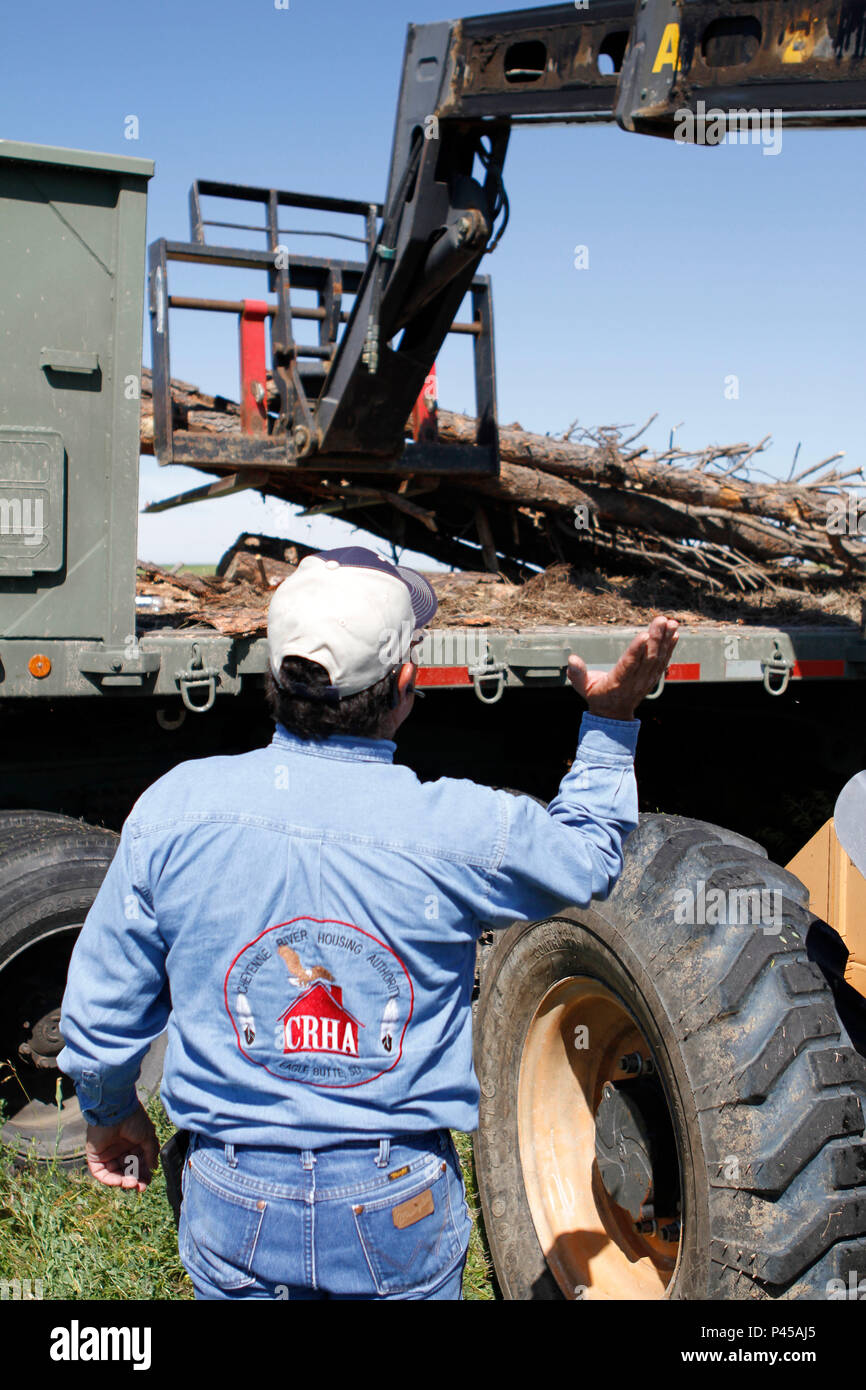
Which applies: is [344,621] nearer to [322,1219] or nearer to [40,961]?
[322,1219]

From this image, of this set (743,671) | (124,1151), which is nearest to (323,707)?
(124,1151)

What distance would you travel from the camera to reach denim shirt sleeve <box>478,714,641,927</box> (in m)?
1.80

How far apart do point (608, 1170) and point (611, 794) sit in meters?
1.43

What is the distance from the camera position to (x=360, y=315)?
14.9 ft

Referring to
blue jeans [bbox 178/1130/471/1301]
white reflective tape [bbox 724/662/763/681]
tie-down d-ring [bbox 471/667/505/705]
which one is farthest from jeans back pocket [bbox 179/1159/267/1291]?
white reflective tape [bbox 724/662/763/681]

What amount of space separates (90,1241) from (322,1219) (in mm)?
2163

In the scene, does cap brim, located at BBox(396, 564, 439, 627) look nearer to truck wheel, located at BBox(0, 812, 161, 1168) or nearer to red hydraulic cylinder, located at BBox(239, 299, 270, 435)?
truck wheel, located at BBox(0, 812, 161, 1168)

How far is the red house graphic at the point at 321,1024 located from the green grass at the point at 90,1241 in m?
2.01

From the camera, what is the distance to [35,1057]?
12.4 ft

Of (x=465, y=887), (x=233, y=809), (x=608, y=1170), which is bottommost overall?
(x=608, y=1170)

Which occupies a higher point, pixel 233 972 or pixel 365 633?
pixel 365 633

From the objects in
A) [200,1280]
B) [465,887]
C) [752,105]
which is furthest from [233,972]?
[752,105]

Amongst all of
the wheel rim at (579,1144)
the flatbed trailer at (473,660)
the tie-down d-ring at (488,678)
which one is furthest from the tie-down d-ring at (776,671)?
the wheel rim at (579,1144)
